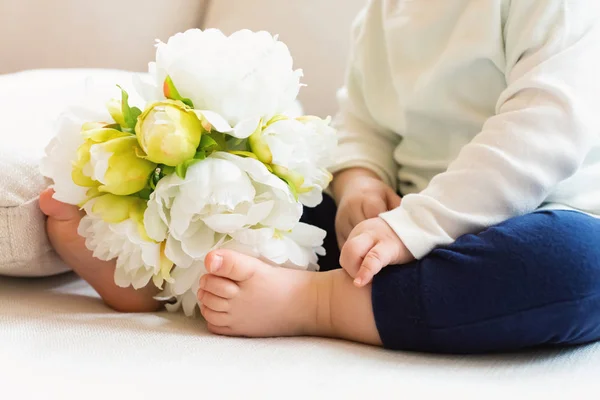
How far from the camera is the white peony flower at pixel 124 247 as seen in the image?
0.67m

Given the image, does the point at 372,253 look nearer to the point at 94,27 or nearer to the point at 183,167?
the point at 183,167

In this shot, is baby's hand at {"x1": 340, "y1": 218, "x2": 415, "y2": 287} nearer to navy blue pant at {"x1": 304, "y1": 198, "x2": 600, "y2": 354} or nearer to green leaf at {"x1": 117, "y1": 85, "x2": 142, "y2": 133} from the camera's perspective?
navy blue pant at {"x1": 304, "y1": 198, "x2": 600, "y2": 354}

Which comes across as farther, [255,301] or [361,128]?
[361,128]

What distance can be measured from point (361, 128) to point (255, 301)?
0.40m

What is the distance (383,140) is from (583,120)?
1.13 feet

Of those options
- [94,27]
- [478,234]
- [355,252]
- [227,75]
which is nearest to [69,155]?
[227,75]

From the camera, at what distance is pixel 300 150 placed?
28.1 inches

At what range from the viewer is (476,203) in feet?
2.28

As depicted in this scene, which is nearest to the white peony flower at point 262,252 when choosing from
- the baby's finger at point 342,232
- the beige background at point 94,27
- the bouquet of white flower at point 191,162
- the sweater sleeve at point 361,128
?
the bouquet of white flower at point 191,162

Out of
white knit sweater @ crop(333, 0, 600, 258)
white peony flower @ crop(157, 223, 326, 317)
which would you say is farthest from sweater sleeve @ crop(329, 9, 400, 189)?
white peony flower @ crop(157, 223, 326, 317)

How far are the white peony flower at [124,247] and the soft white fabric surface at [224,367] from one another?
0.14 feet

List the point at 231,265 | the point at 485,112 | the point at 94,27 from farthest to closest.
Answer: the point at 94,27 < the point at 485,112 < the point at 231,265

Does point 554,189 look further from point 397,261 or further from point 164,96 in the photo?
point 164,96

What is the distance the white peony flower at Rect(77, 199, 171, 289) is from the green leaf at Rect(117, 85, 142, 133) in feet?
0.25
